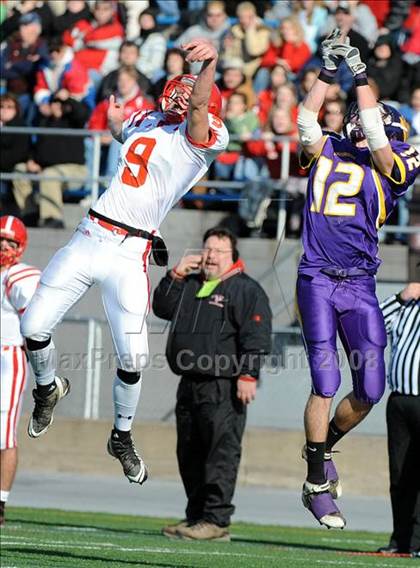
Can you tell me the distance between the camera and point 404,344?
35.9 ft

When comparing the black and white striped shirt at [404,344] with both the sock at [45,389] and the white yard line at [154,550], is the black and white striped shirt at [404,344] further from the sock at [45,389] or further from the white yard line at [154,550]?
the sock at [45,389]

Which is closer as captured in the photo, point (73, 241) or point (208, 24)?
point (73, 241)

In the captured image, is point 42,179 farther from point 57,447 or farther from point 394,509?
point 394,509

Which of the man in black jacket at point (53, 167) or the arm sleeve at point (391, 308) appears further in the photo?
the man in black jacket at point (53, 167)

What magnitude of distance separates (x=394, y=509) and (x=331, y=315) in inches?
120

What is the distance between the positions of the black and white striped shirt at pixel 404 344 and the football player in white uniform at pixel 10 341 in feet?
9.22

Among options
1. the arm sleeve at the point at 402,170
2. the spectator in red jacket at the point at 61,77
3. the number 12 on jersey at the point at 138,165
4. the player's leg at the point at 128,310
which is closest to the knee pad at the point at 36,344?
the player's leg at the point at 128,310

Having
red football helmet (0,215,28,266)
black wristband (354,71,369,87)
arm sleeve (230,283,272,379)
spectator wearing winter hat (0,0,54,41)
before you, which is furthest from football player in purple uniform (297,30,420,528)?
spectator wearing winter hat (0,0,54,41)

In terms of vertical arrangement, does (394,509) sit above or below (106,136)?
below

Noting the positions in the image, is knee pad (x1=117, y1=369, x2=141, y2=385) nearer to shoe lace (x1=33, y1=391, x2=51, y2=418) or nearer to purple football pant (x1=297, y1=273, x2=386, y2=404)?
shoe lace (x1=33, y1=391, x2=51, y2=418)

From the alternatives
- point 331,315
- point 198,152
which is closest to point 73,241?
point 198,152

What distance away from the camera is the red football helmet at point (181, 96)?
8344mm

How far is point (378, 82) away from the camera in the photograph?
15812mm

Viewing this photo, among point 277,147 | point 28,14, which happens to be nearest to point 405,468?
point 277,147
